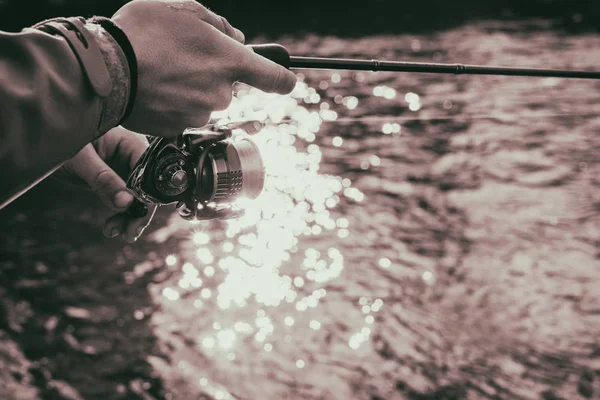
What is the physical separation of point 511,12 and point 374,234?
2232cm

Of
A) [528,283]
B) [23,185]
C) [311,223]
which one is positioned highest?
[23,185]

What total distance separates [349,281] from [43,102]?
645 cm

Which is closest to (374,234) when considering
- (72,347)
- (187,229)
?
(187,229)

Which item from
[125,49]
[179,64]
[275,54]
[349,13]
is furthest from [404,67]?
[349,13]

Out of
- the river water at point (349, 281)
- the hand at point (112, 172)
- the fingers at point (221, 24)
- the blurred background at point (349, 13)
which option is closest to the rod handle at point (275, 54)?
the fingers at point (221, 24)

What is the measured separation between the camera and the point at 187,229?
939 centimetres

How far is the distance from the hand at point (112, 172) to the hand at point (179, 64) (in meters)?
0.83

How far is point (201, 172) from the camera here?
2.50 metres

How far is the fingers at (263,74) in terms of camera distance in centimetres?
183

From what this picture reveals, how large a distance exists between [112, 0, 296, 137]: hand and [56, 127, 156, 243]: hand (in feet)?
2.74

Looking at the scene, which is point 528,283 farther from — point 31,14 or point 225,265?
point 31,14

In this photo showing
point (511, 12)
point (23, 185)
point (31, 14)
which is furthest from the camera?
point (511, 12)

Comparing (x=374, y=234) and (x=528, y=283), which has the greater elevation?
(x=528, y=283)

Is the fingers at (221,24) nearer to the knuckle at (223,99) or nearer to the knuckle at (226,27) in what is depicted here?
the knuckle at (226,27)
